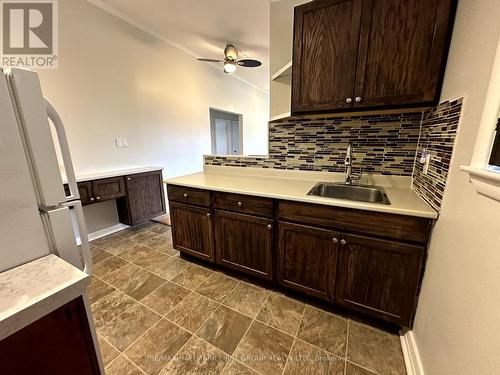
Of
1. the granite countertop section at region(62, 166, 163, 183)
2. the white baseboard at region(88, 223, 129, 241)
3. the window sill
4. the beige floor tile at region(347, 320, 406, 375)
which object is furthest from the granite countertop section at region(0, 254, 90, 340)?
the white baseboard at region(88, 223, 129, 241)

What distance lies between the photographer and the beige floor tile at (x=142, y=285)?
176 cm

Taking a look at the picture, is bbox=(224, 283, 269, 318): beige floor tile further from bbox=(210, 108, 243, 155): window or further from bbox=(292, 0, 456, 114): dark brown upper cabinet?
bbox=(210, 108, 243, 155): window

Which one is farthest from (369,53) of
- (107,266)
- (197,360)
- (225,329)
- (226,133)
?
(226,133)

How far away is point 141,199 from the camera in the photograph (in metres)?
2.94

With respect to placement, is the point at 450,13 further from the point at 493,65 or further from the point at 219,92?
the point at 219,92

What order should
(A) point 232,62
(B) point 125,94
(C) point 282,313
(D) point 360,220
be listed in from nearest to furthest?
(D) point 360,220 → (C) point 282,313 → (B) point 125,94 → (A) point 232,62

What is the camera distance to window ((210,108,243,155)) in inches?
202

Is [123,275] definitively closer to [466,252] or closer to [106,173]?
[106,173]

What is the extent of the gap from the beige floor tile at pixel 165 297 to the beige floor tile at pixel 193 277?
0.18ft

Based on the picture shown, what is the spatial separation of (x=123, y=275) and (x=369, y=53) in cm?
258

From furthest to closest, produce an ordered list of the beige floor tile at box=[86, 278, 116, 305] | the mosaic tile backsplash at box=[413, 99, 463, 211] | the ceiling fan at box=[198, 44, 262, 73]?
the ceiling fan at box=[198, 44, 262, 73]
the beige floor tile at box=[86, 278, 116, 305]
the mosaic tile backsplash at box=[413, 99, 463, 211]

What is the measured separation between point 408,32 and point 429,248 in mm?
1196

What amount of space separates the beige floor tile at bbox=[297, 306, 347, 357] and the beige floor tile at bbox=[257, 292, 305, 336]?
0.05 meters

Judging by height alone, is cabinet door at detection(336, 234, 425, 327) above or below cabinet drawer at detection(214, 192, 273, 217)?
below
